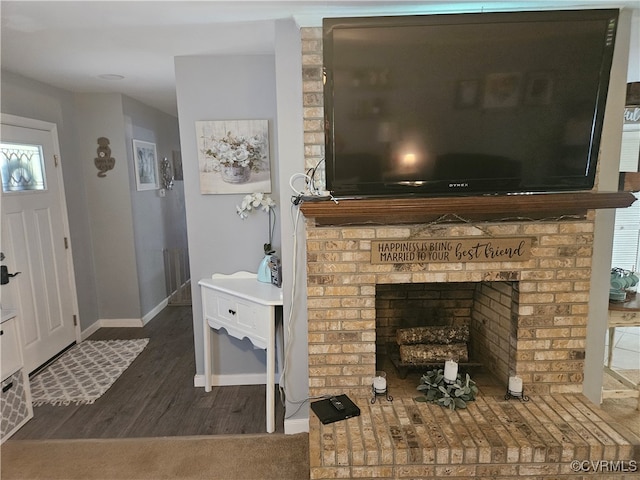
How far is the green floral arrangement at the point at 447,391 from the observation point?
6.30ft

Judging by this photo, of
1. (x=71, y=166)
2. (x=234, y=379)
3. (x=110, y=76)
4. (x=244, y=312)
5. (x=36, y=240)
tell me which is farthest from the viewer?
(x=71, y=166)

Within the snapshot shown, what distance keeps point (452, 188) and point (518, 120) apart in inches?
16.2

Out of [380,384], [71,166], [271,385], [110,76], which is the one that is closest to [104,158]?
[71,166]

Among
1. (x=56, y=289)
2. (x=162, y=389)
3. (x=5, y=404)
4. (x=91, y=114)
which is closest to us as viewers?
(x=5, y=404)

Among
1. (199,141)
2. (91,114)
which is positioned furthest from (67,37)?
(91,114)

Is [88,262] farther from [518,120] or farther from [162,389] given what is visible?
[518,120]

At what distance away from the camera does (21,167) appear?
2.87 m

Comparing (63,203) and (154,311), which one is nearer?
(63,203)

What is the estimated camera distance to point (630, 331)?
3729 mm

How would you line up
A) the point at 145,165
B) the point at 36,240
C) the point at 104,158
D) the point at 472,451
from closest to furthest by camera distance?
the point at 472,451 → the point at 36,240 → the point at 104,158 → the point at 145,165

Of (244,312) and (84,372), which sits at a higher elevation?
(244,312)

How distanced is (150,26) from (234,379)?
7.51 ft

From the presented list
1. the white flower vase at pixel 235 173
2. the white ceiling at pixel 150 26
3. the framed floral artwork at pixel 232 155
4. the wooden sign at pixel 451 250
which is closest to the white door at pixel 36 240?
the white ceiling at pixel 150 26

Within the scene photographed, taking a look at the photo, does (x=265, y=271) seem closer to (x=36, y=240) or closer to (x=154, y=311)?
(x=36, y=240)
